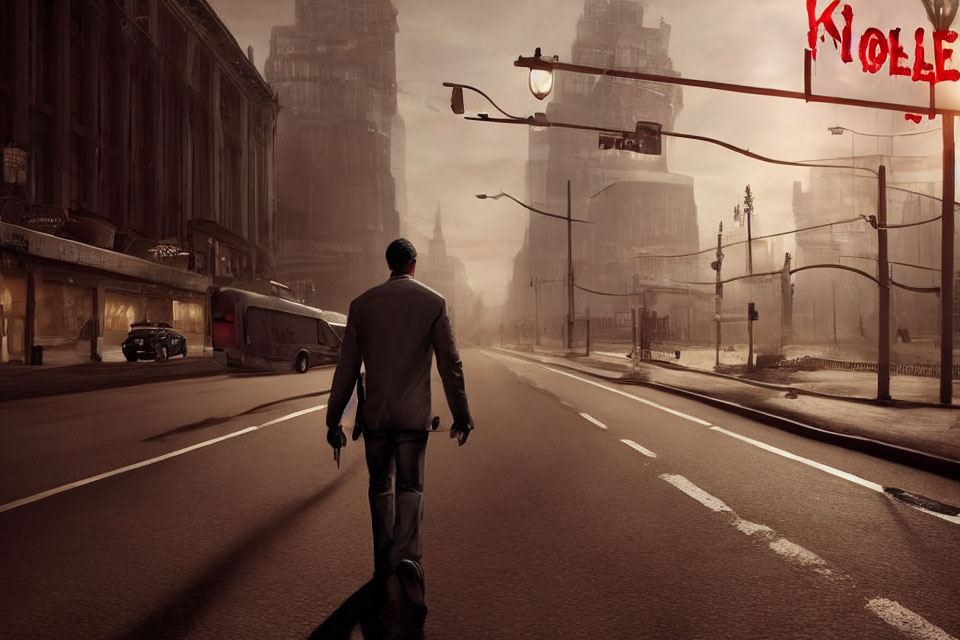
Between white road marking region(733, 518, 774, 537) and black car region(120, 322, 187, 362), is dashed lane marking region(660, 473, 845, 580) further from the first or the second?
black car region(120, 322, 187, 362)

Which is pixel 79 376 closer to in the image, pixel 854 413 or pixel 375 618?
pixel 854 413

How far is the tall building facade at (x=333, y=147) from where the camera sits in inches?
5074

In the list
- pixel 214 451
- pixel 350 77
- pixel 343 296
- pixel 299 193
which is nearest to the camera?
pixel 214 451

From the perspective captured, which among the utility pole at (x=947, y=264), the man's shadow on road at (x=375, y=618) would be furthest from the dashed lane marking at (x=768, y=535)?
the utility pole at (x=947, y=264)

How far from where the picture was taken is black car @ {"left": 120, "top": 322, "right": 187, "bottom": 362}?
30.7 m

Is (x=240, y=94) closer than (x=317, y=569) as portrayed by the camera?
No

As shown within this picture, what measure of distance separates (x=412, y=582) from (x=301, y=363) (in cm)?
2516

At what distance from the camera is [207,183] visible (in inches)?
1959

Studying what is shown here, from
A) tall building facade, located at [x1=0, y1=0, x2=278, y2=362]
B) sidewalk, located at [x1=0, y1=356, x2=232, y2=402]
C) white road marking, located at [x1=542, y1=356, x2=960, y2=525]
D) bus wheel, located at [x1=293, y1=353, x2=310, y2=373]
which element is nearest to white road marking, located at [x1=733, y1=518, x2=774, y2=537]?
white road marking, located at [x1=542, y1=356, x2=960, y2=525]

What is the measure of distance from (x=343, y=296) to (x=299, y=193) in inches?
1007

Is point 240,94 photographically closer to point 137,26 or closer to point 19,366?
point 137,26

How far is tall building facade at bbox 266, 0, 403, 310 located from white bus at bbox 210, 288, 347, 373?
95.9 m


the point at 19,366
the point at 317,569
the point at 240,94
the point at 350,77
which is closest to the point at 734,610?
the point at 317,569

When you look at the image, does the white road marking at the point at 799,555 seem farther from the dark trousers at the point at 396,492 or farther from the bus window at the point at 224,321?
the bus window at the point at 224,321
